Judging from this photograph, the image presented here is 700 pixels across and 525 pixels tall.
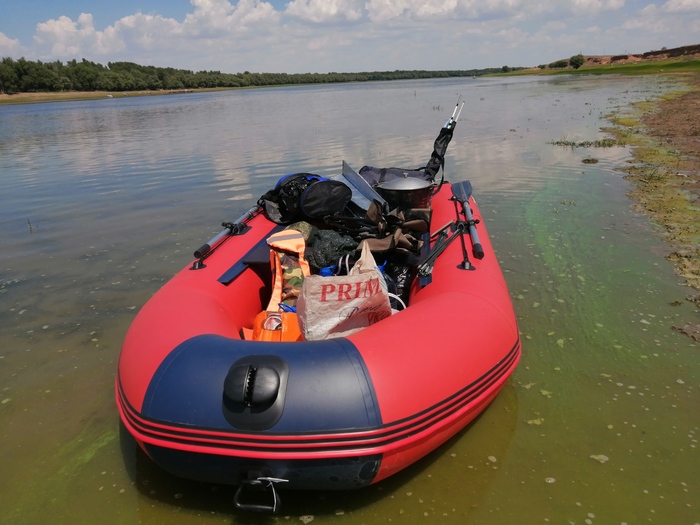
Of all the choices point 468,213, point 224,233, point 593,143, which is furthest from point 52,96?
point 468,213

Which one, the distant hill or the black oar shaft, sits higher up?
the distant hill

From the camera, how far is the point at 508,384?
347 centimetres

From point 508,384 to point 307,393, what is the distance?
6.12ft

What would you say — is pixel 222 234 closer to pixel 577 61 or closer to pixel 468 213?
pixel 468 213

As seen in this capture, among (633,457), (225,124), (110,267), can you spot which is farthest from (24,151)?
(633,457)

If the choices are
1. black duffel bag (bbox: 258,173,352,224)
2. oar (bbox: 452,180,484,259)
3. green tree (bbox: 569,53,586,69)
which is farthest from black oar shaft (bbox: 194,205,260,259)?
green tree (bbox: 569,53,586,69)

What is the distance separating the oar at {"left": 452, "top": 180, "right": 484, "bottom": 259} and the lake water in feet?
2.93

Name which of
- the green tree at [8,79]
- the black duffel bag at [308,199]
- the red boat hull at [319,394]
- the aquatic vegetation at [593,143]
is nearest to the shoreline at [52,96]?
the green tree at [8,79]

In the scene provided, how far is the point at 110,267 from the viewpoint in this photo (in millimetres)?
5832

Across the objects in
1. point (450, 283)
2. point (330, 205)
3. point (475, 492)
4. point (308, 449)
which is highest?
point (330, 205)

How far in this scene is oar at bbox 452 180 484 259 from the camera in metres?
3.60

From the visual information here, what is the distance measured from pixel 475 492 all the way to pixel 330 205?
8.49 feet

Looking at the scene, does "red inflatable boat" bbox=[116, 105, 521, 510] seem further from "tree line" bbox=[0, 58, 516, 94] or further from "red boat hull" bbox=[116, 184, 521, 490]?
"tree line" bbox=[0, 58, 516, 94]

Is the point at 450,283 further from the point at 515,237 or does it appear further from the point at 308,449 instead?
the point at 515,237
